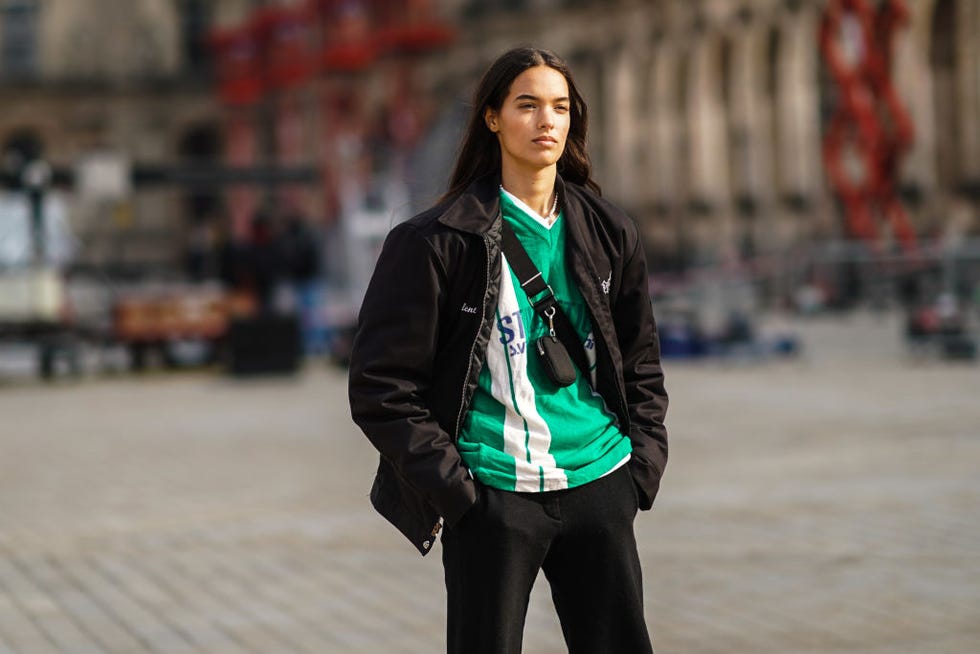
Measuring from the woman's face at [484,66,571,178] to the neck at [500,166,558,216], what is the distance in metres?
0.02

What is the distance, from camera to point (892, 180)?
93.5 ft

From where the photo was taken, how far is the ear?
3571mm

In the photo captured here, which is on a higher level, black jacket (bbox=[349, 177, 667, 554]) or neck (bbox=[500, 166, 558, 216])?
neck (bbox=[500, 166, 558, 216])

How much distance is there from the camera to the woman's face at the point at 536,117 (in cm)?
348

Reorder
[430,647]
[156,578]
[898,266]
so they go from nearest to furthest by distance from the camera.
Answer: [430,647] → [156,578] → [898,266]

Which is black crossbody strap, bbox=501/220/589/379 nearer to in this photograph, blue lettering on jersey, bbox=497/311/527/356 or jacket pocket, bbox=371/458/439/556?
blue lettering on jersey, bbox=497/311/527/356

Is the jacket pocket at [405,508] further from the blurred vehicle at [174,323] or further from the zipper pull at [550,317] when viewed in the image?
the blurred vehicle at [174,323]

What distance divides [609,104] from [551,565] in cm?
3965

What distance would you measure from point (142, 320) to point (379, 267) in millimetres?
21017

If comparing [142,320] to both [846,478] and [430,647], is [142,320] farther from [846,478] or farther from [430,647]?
[430,647]

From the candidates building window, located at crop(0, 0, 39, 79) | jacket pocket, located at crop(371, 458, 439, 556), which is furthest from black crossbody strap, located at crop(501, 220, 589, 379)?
building window, located at crop(0, 0, 39, 79)

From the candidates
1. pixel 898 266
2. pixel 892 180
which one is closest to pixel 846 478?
pixel 898 266

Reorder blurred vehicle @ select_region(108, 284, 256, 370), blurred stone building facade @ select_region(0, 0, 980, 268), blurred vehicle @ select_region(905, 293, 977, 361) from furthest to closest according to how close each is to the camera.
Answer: blurred stone building facade @ select_region(0, 0, 980, 268) → blurred vehicle @ select_region(108, 284, 256, 370) → blurred vehicle @ select_region(905, 293, 977, 361)

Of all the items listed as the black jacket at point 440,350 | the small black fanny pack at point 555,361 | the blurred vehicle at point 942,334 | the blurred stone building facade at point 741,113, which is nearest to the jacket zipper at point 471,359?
the black jacket at point 440,350
